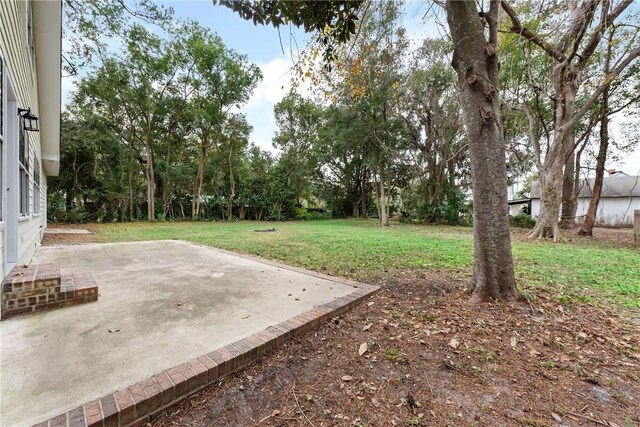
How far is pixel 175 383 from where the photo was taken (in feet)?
5.39

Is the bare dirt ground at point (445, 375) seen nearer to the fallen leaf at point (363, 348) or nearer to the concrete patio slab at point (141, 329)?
the fallen leaf at point (363, 348)

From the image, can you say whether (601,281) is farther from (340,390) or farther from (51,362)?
(51,362)

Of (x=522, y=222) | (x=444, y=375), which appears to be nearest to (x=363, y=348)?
(x=444, y=375)

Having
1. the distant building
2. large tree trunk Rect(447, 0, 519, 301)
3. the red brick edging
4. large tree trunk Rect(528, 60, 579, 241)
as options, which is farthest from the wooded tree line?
the distant building

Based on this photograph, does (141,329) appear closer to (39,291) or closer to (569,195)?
(39,291)

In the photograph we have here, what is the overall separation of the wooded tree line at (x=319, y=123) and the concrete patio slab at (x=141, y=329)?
4801mm

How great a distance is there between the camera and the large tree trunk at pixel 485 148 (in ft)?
9.56

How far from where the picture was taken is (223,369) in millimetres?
1864

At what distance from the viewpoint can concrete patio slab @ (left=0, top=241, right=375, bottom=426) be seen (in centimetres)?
160

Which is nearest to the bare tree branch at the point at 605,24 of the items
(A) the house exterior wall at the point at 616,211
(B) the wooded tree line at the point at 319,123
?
(B) the wooded tree line at the point at 319,123

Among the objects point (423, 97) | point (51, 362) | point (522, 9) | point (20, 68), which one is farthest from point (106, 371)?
point (423, 97)

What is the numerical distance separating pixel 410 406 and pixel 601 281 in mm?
4399

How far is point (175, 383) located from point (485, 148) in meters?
3.44

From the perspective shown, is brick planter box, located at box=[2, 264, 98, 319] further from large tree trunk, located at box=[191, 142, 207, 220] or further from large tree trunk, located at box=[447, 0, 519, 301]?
large tree trunk, located at box=[191, 142, 207, 220]
